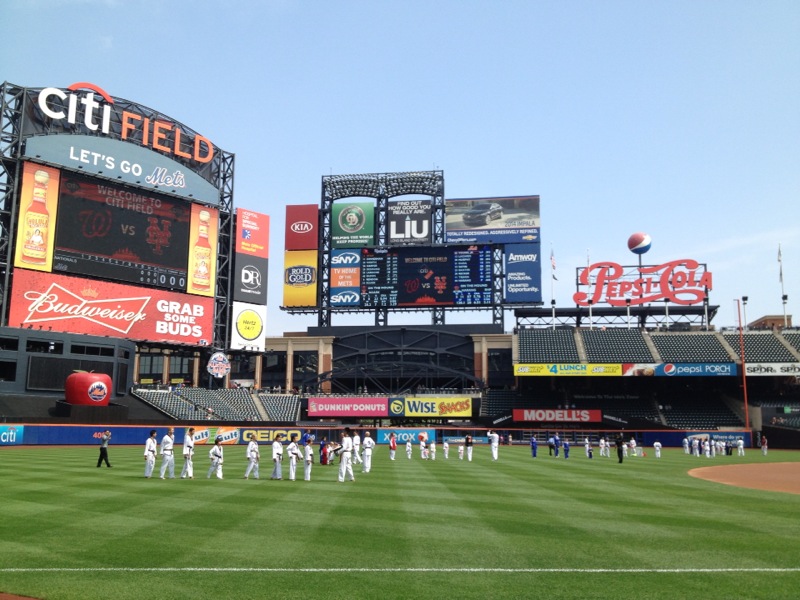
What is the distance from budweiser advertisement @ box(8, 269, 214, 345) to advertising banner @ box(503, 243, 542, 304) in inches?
1165

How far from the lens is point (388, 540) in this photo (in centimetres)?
1304

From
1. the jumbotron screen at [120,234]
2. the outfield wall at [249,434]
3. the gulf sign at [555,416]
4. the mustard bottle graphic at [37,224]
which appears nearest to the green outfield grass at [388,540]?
the outfield wall at [249,434]

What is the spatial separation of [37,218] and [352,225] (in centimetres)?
3150

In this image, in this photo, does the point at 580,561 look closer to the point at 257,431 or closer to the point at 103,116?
the point at 257,431

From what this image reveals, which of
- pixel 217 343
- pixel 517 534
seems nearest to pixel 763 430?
pixel 217 343

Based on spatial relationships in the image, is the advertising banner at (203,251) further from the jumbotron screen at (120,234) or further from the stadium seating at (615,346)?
the stadium seating at (615,346)

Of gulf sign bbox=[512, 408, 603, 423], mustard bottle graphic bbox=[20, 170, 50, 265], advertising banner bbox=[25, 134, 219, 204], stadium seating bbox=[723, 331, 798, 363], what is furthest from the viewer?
stadium seating bbox=[723, 331, 798, 363]

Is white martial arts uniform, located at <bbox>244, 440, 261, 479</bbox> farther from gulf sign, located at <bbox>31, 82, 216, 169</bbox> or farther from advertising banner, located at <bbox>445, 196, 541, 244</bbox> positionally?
advertising banner, located at <bbox>445, 196, 541, 244</bbox>

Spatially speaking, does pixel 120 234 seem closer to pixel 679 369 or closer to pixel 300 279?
pixel 300 279

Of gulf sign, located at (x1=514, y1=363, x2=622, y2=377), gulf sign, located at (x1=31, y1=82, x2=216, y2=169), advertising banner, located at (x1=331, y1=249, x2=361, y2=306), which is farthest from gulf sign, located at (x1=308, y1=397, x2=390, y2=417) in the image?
gulf sign, located at (x1=31, y1=82, x2=216, y2=169)

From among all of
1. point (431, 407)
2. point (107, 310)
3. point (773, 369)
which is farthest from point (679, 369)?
point (107, 310)

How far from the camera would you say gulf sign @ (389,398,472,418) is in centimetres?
6562

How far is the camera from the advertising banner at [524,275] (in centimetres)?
7138

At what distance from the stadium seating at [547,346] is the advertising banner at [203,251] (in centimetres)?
3021
